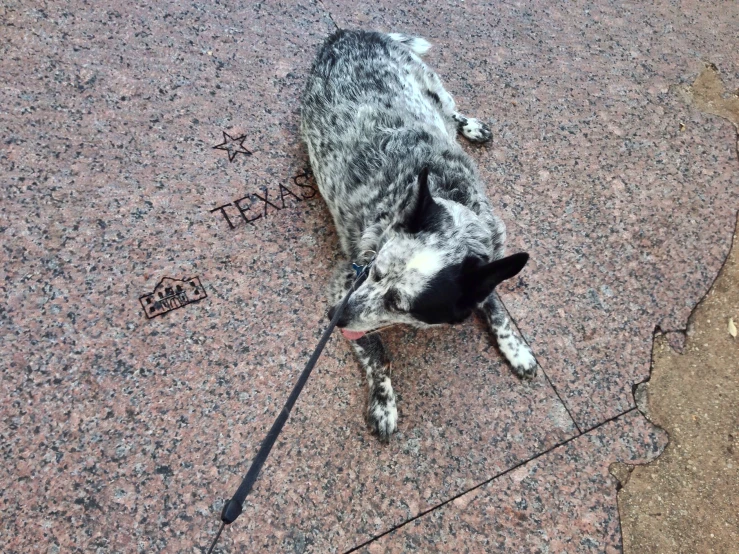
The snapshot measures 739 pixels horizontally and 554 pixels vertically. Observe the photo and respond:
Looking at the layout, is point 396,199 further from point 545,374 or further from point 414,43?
point 414,43

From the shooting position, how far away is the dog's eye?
2.00m

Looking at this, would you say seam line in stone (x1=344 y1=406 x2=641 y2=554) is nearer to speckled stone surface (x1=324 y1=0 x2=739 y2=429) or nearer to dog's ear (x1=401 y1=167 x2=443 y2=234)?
speckled stone surface (x1=324 y1=0 x2=739 y2=429)

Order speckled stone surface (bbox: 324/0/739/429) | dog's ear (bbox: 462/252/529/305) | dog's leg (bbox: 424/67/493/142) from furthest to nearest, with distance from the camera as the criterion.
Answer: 1. dog's leg (bbox: 424/67/493/142)
2. speckled stone surface (bbox: 324/0/739/429)
3. dog's ear (bbox: 462/252/529/305)

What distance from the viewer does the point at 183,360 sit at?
97.3 inches

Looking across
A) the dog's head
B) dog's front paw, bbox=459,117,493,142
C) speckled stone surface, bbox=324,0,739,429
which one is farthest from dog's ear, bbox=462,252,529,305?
dog's front paw, bbox=459,117,493,142

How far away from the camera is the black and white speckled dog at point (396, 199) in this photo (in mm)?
1993

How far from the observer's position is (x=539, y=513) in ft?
7.48

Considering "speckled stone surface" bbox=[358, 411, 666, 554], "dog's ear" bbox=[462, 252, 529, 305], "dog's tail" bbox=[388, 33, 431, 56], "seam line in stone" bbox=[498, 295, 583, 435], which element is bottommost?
"speckled stone surface" bbox=[358, 411, 666, 554]

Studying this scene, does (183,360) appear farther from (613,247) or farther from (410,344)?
(613,247)

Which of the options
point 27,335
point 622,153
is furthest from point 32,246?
point 622,153

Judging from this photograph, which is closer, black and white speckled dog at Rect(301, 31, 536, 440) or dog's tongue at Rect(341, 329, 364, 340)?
black and white speckled dog at Rect(301, 31, 536, 440)

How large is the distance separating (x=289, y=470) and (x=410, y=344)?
0.88m

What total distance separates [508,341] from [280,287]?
4.19 feet

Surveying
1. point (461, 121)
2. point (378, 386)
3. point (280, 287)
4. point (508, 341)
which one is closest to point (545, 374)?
point (508, 341)
